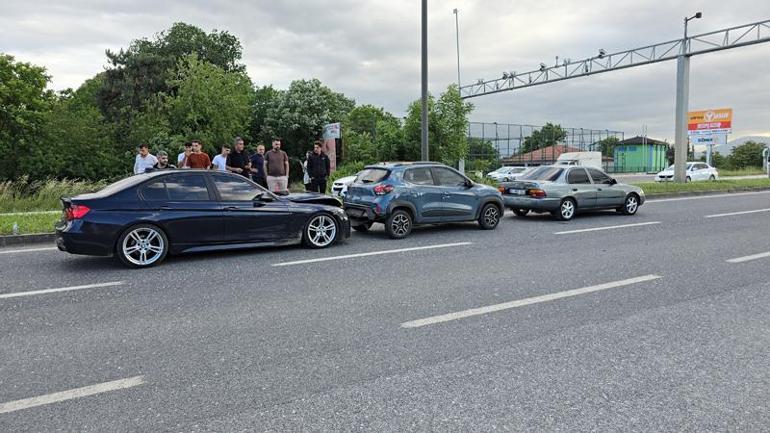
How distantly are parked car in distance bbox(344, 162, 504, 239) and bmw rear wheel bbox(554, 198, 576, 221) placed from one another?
7.94ft

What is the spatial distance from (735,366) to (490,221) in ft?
25.8

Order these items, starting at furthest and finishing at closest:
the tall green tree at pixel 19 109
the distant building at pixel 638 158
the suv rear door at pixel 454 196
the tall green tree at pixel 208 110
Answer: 1. the distant building at pixel 638 158
2. the tall green tree at pixel 208 110
3. the tall green tree at pixel 19 109
4. the suv rear door at pixel 454 196

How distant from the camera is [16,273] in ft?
23.6

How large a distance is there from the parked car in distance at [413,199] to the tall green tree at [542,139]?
35240 millimetres

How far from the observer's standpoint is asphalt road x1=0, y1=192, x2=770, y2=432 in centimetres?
318

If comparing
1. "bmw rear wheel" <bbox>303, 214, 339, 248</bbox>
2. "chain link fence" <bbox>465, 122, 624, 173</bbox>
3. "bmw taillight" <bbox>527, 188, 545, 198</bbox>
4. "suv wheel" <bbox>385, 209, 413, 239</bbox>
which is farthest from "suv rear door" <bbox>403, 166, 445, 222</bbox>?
"chain link fence" <bbox>465, 122, 624, 173</bbox>

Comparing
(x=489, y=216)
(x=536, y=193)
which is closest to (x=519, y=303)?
(x=489, y=216)

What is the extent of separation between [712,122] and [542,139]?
1338 cm

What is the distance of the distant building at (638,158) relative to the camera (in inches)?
2226

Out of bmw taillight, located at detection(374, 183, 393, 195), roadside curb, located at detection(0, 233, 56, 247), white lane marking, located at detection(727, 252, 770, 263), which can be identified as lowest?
white lane marking, located at detection(727, 252, 770, 263)

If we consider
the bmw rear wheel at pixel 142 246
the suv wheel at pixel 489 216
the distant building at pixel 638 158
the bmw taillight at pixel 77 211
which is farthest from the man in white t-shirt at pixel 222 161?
the distant building at pixel 638 158

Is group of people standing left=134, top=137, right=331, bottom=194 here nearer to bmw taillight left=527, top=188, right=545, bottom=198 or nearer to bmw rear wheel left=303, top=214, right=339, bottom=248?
bmw rear wheel left=303, top=214, right=339, bottom=248

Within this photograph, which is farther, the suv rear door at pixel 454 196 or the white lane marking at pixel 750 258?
the suv rear door at pixel 454 196

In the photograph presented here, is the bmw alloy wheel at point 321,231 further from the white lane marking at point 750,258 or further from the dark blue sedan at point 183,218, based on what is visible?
the white lane marking at point 750,258
